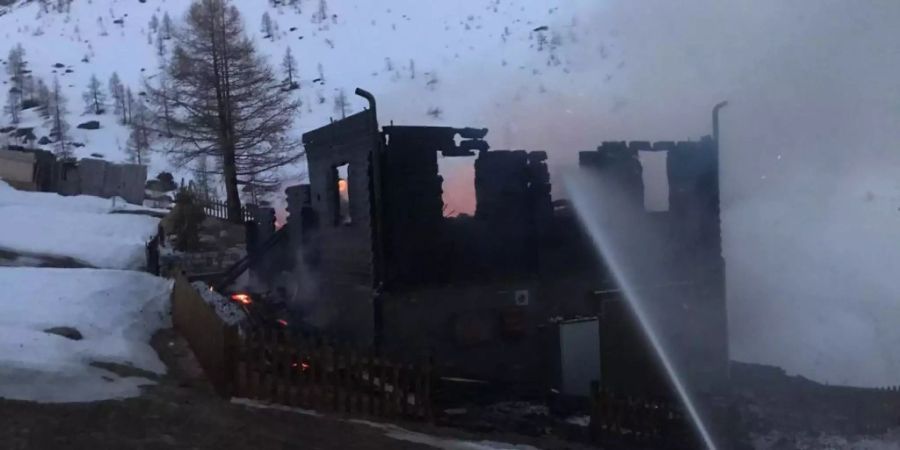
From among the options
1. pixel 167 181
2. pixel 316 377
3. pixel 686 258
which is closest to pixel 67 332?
pixel 316 377

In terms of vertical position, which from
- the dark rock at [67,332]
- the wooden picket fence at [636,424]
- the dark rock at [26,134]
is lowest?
the wooden picket fence at [636,424]

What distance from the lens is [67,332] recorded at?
10258 mm

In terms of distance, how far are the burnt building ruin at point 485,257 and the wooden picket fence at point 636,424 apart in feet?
8.02

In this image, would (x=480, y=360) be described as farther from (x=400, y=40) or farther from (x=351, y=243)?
(x=400, y=40)

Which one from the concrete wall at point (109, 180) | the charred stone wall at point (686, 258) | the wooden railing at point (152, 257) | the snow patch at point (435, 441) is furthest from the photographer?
the concrete wall at point (109, 180)

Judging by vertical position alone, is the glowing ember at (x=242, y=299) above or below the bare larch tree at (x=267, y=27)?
below

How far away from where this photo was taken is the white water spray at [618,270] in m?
13.5

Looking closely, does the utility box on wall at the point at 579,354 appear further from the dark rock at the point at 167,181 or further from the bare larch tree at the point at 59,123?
the bare larch tree at the point at 59,123

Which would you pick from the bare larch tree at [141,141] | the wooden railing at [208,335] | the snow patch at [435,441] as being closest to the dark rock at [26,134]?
the bare larch tree at [141,141]

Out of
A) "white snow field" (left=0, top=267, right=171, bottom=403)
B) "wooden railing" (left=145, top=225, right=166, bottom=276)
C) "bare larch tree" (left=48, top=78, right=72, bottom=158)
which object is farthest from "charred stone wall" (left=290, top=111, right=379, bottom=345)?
"bare larch tree" (left=48, top=78, right=72, bottom=158)

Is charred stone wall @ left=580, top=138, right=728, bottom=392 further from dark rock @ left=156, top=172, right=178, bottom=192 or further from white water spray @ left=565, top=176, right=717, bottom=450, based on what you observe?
dark rock @ left=156, top=172, right=178, bottom=192

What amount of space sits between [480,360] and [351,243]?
2.58 m

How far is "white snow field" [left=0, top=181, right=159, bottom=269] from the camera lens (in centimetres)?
1850

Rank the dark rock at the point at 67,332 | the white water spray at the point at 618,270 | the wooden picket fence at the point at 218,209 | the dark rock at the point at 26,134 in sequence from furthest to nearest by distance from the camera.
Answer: the dark rock at the point at 26,134
the wooden picket fence at the point at 218,209
the white water spray at the point at 618,270
the dark rock at the point at 67,332
